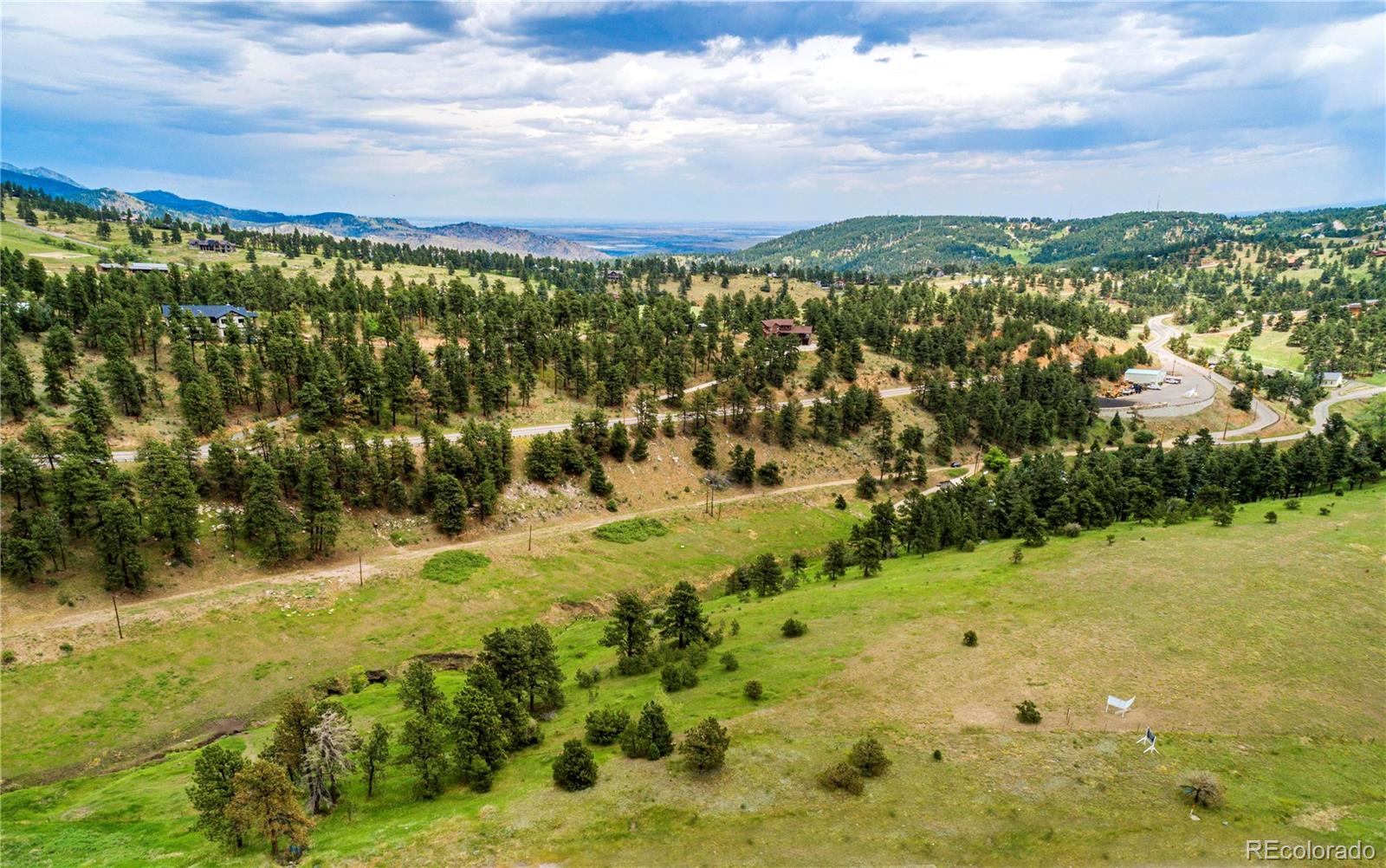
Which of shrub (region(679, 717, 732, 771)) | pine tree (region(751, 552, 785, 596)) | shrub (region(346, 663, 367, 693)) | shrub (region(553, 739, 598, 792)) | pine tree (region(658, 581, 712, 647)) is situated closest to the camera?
shrub (region(553, 739, 598, 792))

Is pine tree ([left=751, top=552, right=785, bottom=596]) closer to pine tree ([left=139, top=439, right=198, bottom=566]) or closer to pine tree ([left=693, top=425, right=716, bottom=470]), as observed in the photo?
pine tree ([left=693, top=425, right=716, bottom=470])

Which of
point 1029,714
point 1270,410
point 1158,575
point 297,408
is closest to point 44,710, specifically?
point 297,408

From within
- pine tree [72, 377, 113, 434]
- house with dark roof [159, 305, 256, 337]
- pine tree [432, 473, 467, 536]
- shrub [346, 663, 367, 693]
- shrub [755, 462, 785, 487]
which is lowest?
shrub [346, 663, 367, 693]

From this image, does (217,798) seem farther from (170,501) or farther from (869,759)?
(170,501)

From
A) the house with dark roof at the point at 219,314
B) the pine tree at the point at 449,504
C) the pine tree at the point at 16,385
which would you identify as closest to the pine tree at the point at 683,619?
the pine tree at the point at 449,504

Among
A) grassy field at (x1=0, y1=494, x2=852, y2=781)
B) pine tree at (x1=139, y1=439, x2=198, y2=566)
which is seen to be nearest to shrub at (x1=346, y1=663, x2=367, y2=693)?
grassy field at (x1=0, y1=494, x2=852, y2=781)

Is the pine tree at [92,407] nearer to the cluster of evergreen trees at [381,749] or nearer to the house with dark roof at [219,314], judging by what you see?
the house with dark roof at [219,314]
